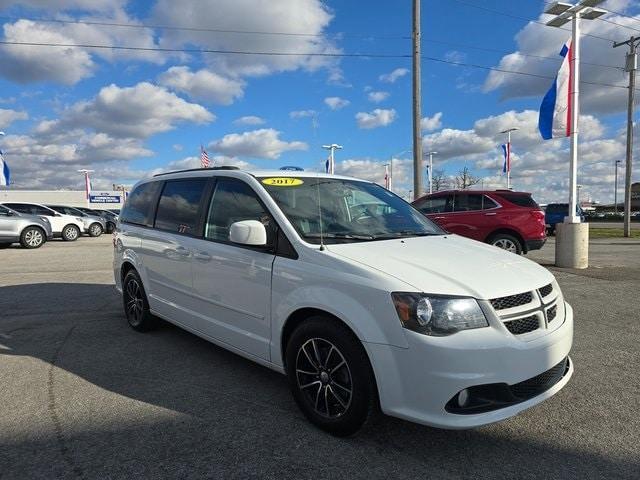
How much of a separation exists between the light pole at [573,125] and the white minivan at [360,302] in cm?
778

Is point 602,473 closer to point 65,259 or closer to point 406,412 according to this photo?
point 406,412

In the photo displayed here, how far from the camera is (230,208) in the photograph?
4137 mm

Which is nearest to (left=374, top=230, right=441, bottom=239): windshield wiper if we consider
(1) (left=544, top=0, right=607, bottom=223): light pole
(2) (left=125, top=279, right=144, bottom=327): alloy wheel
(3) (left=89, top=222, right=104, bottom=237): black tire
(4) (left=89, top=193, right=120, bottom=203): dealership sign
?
(2) (left=125, top=279, right=144, bottom=327): alloy wheel

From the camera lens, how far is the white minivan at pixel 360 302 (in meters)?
2.69

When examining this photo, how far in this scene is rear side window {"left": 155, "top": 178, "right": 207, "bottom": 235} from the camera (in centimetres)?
453

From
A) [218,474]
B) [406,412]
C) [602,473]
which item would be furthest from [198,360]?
[602,473]

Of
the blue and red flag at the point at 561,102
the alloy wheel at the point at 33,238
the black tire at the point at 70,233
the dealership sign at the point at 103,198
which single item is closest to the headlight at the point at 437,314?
the blue and red flag at the point at 561,102

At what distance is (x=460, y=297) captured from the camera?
274cm

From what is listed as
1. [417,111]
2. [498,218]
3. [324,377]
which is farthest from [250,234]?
[417,111]

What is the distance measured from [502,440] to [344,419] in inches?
40.7

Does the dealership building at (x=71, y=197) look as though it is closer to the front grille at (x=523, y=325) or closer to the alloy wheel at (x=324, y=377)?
the alloy wheel at (x=324, y=377)

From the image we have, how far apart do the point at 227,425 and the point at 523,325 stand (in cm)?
207

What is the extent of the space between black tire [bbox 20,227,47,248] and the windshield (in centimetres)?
1690

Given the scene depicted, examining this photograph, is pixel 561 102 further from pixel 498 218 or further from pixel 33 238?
pixel 33 238
